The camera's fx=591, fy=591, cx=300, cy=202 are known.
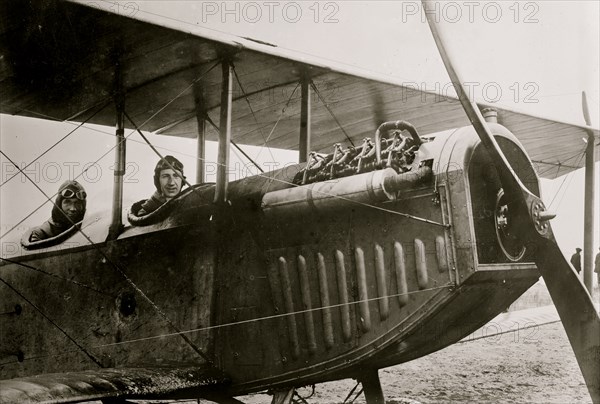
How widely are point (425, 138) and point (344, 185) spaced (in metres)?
0.69

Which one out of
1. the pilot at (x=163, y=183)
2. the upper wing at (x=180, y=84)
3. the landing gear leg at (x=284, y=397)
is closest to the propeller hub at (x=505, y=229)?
the landing gear leg at (x=284, y=397)

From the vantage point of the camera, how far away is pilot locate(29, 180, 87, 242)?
6.84 metres

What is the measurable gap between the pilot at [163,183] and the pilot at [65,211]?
4.73 ft

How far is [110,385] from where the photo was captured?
407 cm

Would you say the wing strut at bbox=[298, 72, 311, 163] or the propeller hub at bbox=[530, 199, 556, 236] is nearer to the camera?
the propeller hub at bbox=[530, 199, 556, 236]

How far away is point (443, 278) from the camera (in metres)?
4.02

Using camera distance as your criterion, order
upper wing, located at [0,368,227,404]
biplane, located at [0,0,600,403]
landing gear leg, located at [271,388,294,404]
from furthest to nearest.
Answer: landing gear leg, located at [271,388,294,404] → biplane, located at [0,0,600,403] → upper wing, located at [0,368,227,404]

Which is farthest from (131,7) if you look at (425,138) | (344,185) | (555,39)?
(555,39)

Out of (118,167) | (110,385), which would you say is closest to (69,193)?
(118,167)

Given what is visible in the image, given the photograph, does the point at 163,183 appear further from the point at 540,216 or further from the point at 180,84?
the point at 540,216

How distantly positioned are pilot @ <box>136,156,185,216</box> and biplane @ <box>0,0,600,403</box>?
0.31m

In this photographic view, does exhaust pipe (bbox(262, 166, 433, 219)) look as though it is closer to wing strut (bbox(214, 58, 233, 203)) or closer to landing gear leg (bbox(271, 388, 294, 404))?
wing strut (bbox(214, 58, 233, 203))

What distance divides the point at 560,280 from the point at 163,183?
3787mm

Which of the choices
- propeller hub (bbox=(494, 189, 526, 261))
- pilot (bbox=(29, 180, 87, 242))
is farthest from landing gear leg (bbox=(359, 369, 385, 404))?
pilot (bbox=(29, 180, 87, 242))
